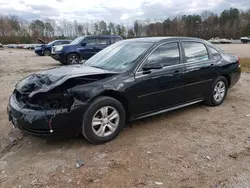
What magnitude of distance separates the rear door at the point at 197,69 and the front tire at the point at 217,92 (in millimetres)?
167

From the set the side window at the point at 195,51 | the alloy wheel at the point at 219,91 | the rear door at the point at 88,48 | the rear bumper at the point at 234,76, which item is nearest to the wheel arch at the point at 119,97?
the side window at the point at 195,51

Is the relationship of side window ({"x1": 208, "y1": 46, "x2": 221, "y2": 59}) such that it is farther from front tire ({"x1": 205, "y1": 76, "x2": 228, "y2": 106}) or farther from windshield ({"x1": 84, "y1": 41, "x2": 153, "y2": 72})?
windshield ({"x1": 84, "y1": 41, "x2": 153, "y2": 72})

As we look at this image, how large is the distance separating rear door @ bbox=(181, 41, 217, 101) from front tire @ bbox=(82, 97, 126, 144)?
5.28 ft

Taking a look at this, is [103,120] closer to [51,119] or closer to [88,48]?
[51,119]

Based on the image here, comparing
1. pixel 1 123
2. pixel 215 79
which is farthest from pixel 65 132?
pixel 215 79

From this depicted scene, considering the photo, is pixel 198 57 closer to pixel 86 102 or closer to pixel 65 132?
pixel 86 102

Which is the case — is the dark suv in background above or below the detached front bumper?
above

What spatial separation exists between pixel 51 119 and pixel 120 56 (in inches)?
68.0

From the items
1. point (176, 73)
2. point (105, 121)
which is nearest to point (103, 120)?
point (105, 121)

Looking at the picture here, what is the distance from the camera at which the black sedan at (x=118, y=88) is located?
2973 millimetres

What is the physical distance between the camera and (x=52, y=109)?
2928mm

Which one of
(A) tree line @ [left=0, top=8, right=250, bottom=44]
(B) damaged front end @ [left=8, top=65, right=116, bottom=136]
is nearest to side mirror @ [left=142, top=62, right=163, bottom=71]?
(B) damaged front end @ [left=8, top=65, right=116, bottom=136]

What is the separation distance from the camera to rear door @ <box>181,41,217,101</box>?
427 centimetres

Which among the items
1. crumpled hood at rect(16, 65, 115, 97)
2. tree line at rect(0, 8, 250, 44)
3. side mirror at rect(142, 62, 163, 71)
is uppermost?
tree line at rect(0, 8, 250, 44)
